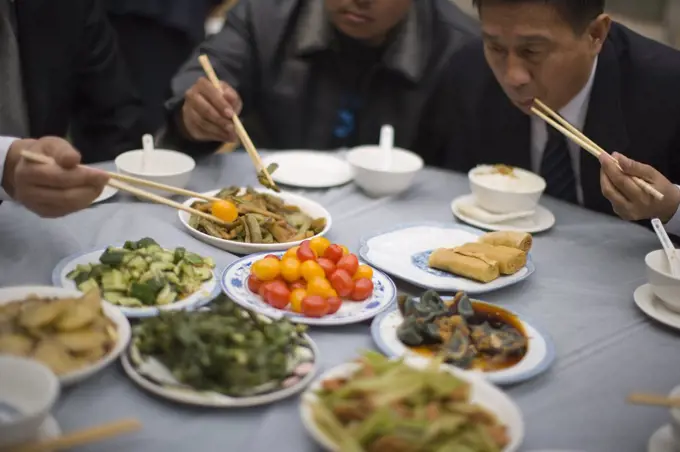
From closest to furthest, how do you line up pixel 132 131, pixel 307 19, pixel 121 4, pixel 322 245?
pixel 322 245
pixel 307 19
pixel 132 131
pixel 121 4

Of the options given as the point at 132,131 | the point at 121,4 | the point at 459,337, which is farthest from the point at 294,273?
the point at 121,4

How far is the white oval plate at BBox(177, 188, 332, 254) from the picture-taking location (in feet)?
5.58

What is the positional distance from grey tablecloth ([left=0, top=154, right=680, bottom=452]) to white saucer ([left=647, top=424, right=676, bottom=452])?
0.03m

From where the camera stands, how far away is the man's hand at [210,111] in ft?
7.09

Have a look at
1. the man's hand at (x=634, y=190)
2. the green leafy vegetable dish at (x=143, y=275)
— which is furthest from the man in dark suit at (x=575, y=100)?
the green leafy vegetable dish at (x=143, y=275)

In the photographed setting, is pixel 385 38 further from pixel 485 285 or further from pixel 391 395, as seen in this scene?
pixel 391 395

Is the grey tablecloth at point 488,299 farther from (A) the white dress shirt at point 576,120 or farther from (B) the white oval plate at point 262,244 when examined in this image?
(A) the white dress shirt at point 576,120

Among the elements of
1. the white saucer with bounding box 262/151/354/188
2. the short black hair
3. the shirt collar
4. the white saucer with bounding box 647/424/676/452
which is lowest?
the white saucer with bounding box 262/151/354/188

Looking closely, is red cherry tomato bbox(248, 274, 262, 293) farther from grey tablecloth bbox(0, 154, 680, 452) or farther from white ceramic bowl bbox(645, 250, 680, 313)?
white ceramic bowl bbox(645, 250, 680, 313)

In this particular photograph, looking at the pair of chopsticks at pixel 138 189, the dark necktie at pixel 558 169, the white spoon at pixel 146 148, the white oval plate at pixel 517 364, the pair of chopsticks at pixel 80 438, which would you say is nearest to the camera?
the pair of chopsticks at pixel 80 438

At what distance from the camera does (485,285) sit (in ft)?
5.22

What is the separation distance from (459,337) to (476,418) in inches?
11.5

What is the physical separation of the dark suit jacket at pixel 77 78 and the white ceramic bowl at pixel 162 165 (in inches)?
27.2

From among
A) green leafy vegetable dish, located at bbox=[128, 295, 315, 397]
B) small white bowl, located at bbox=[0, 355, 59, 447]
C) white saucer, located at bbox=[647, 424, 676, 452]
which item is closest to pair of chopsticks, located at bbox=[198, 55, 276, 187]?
green leafy vegetable dish, located at bbox=[128, 295, 315, 397]
